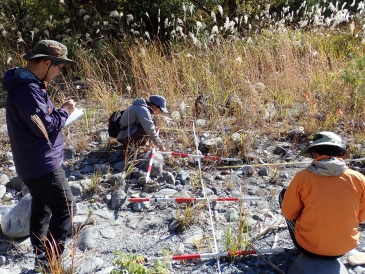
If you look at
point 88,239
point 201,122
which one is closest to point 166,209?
point 88,239

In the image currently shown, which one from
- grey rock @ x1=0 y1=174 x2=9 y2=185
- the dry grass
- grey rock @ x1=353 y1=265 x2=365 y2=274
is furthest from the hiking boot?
the dry grass

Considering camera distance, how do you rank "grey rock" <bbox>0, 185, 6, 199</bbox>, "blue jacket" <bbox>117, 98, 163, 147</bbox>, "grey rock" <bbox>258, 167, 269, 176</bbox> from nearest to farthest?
"grey rock" <bbox>0, 185, 6, 199</bbox>, "grey rock" <bbox>258, 167, 269, 176</bbox>, "blue jacket" <bbox>117, 98, 163, 147</bbox>

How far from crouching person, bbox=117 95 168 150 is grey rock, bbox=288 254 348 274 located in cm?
215

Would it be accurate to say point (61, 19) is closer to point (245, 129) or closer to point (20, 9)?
point (20, 9)

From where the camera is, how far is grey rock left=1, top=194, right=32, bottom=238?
3221mm

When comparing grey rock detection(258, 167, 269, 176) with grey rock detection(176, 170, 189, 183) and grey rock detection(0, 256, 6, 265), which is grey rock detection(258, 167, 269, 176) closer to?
grey rock detection(176, 170, 189, 183)

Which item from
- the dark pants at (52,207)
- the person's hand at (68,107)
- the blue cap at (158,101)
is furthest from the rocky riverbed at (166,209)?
the person's hand at (68,107)

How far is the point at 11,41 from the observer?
29.6 feet

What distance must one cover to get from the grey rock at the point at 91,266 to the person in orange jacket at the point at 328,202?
4.30 ft

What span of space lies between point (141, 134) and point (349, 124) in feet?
8.02

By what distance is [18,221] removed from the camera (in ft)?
10.6

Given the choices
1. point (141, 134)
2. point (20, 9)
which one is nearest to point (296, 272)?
point (141, 134)

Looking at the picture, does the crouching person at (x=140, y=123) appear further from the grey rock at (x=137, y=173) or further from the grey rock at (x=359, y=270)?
the grey rock at (x=359, y=270)

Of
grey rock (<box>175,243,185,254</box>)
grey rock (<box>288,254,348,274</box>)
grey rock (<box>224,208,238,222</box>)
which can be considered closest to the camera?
grey rock (<box>288,254,348,274</box>)
